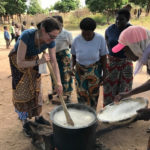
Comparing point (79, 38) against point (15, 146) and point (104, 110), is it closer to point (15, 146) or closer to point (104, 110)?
point (104, 110)

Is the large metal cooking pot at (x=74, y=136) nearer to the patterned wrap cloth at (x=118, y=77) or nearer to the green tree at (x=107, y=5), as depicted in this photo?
the patterned wrap cloth at (x=118, y=77)

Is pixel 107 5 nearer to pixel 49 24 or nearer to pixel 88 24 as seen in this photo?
pixel 88 24

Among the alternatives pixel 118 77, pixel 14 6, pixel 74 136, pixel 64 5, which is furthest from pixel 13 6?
pixel 74 136

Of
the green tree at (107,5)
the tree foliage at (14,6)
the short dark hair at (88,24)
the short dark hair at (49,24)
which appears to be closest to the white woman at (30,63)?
the short dark hair at (49,24)

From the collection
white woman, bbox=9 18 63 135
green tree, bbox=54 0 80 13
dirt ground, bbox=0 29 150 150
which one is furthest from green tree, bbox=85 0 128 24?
white woman, bbox=9 18 63 135

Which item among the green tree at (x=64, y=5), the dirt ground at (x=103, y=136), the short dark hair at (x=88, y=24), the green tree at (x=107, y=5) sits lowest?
the dirt ground at (x=103, y=136)

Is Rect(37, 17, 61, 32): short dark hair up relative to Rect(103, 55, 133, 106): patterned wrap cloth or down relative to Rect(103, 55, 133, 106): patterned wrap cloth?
up

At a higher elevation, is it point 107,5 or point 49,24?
point 107,5

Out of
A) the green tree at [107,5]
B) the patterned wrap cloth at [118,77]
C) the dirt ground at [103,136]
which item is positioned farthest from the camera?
the green tree at [107,5]

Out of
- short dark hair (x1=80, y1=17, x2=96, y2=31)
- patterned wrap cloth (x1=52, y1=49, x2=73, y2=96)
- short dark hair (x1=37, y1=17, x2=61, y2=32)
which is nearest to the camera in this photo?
short dark hair (x1=37, y1=17, x2=61, y2=32)

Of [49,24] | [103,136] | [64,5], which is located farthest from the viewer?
[64,5]

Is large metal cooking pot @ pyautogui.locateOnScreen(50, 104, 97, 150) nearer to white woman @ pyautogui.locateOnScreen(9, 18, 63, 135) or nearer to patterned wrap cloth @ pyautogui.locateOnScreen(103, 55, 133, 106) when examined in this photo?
white woman @ pyautogui.locateOnScreen(9, 18, 63, 135)

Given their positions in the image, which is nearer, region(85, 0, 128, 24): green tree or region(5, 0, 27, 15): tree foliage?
region(85, 0, 128, 24): green tree

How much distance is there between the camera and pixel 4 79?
5.57m
